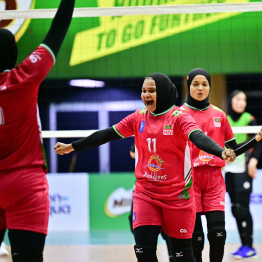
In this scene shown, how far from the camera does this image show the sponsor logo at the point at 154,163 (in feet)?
14.0

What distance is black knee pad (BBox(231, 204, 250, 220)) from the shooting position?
7225mm

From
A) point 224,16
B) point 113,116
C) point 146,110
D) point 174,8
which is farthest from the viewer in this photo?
point 113,116

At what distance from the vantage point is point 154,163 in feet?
14.1

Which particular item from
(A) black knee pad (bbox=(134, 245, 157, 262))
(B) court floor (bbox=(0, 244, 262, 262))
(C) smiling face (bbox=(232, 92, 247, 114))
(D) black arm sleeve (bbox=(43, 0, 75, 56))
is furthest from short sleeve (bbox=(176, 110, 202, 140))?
(C) smiling face (bbox=(232, 92, 247, 114))

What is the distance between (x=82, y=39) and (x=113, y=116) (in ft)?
6.82

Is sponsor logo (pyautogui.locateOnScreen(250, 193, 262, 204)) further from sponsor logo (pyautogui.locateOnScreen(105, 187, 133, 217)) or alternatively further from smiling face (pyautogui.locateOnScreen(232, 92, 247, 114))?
smiling face (pyautogui.locateOnScreen(232, 92, 247, 114))

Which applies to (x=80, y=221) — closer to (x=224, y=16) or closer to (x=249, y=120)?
(x=249, y=120)

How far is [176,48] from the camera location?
10.7 m

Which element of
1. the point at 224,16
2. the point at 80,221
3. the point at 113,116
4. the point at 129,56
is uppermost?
the point at 224,16

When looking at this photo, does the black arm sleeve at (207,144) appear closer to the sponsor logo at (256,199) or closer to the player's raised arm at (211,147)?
the player's raised arm at (211,147)

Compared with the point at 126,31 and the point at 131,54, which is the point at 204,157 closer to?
the point at 131,54

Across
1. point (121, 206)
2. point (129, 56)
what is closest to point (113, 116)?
point (129, 56)

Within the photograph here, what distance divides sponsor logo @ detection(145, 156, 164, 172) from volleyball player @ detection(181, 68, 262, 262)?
744 millimetres

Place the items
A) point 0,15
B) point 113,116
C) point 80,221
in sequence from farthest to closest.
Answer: point 113,116 → point 80,221 → point 0,15
